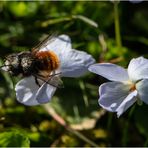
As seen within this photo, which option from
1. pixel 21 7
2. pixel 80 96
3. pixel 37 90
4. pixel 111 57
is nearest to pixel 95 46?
pixel 111 57

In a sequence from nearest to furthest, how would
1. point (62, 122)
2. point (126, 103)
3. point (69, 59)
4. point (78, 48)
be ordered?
point (126, 103)
point (69, 59)
point (62, 122)
point (78, 48)

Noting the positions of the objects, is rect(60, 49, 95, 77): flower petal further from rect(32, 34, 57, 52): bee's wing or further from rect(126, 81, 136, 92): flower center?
rect(126, 81, 136, 92): flower center

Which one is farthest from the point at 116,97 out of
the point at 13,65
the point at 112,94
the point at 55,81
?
the point at 13,65

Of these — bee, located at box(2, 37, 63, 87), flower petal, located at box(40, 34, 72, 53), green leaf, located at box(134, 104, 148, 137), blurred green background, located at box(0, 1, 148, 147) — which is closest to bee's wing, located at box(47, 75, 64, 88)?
bee, located at box(2, 37, 63, 87)

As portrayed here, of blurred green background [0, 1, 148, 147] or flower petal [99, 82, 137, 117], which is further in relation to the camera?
blurred green background [0, 1, 148, 147]

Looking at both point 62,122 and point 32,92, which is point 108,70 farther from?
point 62,122

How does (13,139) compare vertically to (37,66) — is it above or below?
below

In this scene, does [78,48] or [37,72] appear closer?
[37,72]

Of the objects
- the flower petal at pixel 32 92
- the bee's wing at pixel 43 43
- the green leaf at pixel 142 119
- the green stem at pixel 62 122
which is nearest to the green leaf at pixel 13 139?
the flower petal at pixel 32 92
